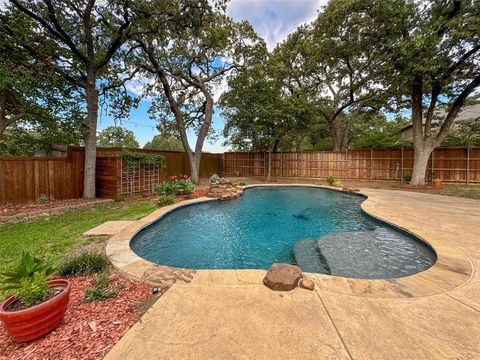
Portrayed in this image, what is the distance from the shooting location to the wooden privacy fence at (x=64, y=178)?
6.08 metres

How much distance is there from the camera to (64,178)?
7.18 metres

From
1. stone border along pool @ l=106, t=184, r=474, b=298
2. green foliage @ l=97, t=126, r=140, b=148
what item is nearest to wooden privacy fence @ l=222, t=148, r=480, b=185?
stone border along pool @ l=106, t=184, r=474, b=298

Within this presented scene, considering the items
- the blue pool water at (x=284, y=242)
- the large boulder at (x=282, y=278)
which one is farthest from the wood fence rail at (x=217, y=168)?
the large boulder at (x=282, y=278)

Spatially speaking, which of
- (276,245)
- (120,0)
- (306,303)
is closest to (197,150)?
(120,0)

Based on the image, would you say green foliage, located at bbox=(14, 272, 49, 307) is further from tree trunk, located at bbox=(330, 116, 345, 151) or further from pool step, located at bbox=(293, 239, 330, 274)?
tree trunk, located at bbox=(330, 116, 345, 151)

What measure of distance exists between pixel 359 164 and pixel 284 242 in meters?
11.4

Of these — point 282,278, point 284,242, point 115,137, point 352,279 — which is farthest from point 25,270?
point 115,137

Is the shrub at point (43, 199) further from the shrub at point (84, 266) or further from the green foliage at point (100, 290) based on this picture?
the green foliage at point (100, 290)

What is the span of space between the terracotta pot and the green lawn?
189 centimetres

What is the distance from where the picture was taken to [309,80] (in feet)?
54.0

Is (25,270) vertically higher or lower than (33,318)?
higher

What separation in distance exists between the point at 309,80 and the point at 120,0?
1415 centimetres

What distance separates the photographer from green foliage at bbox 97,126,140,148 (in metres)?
29.2

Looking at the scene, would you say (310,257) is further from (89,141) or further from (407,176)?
(407,176)
